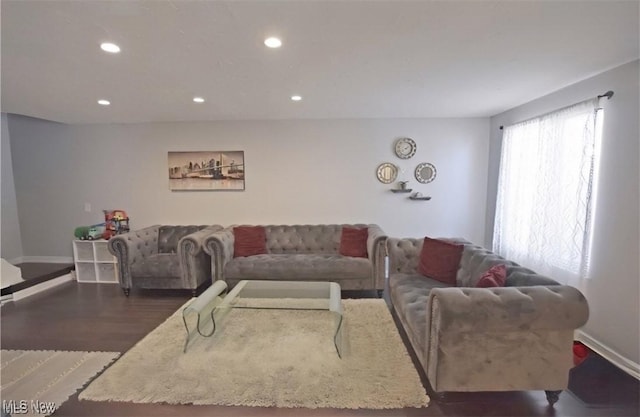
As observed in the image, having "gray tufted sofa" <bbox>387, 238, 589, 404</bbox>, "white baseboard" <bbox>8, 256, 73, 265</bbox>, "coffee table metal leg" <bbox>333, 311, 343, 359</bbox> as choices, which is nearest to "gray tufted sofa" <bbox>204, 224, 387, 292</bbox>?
"coffee table metal leg" <bbox>333, 311, 343, 359</bbox>

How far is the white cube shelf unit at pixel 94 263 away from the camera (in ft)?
13.8

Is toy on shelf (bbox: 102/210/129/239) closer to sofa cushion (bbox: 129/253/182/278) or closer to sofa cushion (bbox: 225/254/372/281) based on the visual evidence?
sofa cushion (bbox: 129/253/182/278)

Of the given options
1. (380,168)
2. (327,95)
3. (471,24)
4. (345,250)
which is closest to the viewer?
(471,24)

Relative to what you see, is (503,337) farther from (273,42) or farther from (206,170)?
(206,170)

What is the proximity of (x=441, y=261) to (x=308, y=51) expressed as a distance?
2.26 meters

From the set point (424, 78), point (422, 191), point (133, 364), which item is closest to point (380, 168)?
point (422, 191)

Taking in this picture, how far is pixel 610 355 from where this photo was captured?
2.39 metres

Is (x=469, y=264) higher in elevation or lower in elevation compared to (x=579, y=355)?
higher

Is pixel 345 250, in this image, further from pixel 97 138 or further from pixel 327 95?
pixel 97 138

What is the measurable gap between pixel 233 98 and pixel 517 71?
Answer: 9.34 feet

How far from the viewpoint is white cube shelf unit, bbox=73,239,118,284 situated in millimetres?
4219

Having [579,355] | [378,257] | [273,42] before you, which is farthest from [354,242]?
[273,42]

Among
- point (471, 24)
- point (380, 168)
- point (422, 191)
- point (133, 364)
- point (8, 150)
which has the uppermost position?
point (471, 24)

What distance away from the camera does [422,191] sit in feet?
14.6
